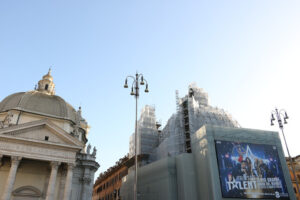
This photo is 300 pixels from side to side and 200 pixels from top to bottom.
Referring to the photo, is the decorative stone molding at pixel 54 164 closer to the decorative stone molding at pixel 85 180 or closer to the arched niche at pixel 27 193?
the arched niche at pixel 27 193

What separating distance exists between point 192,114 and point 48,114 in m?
19.3

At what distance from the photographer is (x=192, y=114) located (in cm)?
3597

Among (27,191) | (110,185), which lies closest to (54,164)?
(27,191)

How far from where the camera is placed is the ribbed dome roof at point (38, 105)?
3002 centimetres

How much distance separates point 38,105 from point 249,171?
2572 centimetres

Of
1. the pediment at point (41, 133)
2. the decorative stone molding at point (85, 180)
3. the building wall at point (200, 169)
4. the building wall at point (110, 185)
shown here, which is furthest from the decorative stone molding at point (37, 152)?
A: the building wall at point (110, 185)

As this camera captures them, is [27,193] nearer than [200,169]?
Yes

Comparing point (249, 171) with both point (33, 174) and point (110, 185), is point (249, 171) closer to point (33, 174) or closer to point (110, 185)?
point (33, 174)

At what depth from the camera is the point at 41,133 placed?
80.3ft

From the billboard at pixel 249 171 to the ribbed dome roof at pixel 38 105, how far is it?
19327 mm

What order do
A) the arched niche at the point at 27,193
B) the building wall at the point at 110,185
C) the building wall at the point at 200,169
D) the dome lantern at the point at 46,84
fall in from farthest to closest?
the building wall at the point at 110,185 → the dome lantern at the point at 46,84 → the building wall at the point at 200,169 → the arched niche at the point at 27,193

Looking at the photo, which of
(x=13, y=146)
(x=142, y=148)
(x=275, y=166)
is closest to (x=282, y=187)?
(x=275, y=166)

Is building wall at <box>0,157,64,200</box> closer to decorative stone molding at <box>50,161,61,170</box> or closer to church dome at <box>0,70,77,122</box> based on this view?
decorative stone molding at <box>50,161,61,170</box>

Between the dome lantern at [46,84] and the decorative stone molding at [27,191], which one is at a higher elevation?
the dome lantern at [46,84]
